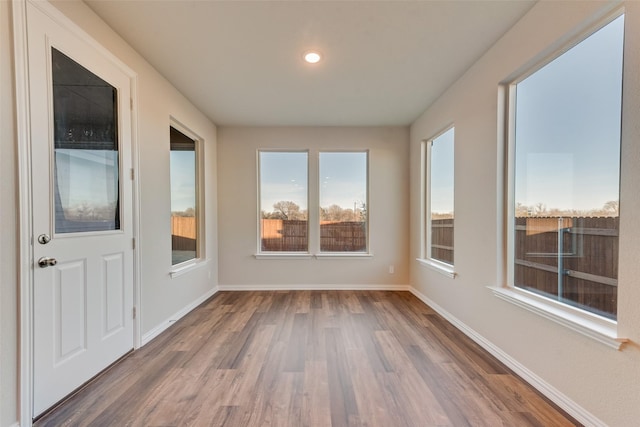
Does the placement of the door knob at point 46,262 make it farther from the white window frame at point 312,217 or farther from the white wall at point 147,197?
the white window frame at point 312,217

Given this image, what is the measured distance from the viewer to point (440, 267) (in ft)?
10.8

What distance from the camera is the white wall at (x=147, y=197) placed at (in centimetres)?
141

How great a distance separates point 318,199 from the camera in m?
4.35

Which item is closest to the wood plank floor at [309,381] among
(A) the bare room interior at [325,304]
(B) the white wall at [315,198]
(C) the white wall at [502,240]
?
(A) the bare room interior at [325,304]

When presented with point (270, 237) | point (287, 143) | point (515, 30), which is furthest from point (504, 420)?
point (287, 143)

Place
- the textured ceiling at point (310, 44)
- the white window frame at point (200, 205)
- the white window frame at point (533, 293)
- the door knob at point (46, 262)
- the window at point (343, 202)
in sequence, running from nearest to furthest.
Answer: the white window frame at point (533, 293) → the door knob at point (46, 262) → the textured ceiling at point (310, 44) → the white window frame at point (200, 205) → the window at point (343, 202)

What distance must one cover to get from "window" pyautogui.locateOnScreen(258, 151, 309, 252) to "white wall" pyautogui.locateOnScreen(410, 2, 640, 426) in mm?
2062

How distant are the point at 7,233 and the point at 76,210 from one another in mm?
457

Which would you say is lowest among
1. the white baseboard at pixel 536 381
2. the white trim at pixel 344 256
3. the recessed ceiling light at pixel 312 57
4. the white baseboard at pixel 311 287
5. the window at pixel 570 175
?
the white baseboard at pixel 311 287

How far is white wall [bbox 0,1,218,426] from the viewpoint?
1411mm

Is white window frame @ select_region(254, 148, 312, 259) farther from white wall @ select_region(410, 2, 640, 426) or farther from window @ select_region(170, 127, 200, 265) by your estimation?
white wall @ select_region(410, 2, 640, 426)

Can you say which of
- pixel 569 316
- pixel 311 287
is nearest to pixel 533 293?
pixel 569 316

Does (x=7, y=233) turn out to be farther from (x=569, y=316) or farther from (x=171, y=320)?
(x=569, y=316)

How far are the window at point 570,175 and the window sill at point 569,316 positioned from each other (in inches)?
2.0
